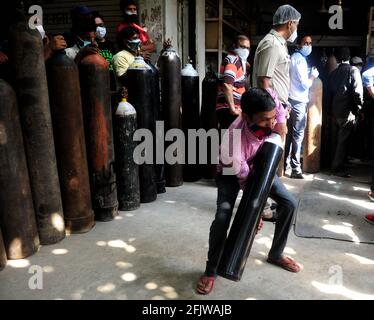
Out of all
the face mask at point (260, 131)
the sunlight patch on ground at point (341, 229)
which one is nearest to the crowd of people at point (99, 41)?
the face mask at point (260, 131)

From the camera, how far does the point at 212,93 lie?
209 inches

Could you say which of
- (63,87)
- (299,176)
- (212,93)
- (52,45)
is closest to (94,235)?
(63,87)

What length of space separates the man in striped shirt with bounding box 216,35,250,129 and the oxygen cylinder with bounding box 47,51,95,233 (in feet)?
5.56

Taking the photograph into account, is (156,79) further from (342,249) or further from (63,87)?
(342,249)

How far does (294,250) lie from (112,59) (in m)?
3.11

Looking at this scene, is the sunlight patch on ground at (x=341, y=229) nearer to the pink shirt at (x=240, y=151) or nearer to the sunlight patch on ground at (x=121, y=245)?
the pink shirt at (x=240, y=151)

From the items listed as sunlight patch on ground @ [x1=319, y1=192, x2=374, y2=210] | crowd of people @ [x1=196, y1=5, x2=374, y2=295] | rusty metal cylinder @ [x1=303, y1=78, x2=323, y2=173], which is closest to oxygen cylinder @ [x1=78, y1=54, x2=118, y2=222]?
crowd of people @ [x1=196, y1=5, x2=374, y2=295]

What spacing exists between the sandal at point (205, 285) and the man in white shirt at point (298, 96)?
3.32 m

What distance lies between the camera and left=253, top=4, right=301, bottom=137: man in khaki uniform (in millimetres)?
3836

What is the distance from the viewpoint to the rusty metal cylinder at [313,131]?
5791mm

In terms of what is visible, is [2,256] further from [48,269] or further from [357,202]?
[357,202]

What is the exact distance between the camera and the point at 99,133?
149 inches

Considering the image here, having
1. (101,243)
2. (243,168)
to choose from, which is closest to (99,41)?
(101,243)

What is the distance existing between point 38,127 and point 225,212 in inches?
73.2
